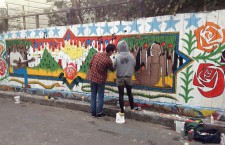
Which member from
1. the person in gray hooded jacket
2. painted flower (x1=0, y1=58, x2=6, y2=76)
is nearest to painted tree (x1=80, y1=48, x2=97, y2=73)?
the person in gray hooded jacket

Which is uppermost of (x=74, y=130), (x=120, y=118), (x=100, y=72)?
(x=100, y=72)

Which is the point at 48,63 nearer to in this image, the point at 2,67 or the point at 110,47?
the point at 2,67

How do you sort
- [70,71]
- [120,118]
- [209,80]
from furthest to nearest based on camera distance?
[70,71]
[120,118]
[209,80]

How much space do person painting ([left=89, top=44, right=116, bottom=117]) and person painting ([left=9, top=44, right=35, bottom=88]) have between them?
3.31 metres

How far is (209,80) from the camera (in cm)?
494

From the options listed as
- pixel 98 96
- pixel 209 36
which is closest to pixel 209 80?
pixel 209 36

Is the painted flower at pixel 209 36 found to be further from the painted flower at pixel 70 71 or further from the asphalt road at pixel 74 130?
the painted flower at pixel 70 71

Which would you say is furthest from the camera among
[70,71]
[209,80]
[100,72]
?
[70,71]

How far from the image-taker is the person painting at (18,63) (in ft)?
27.0

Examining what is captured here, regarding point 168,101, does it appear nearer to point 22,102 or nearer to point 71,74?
point 71,74

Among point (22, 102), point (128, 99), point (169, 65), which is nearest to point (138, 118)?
point (128, 99)

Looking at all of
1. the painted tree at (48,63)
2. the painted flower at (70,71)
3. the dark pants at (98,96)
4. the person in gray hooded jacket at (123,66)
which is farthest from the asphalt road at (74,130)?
the painted tree at (48,63)

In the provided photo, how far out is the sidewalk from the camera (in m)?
5.11

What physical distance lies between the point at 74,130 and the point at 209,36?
344 centimetres
